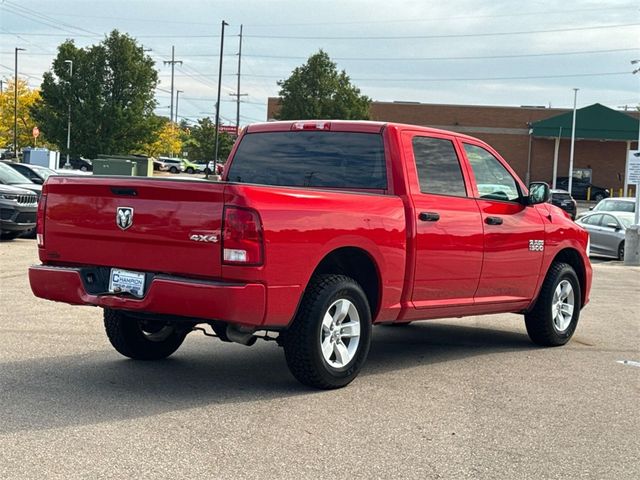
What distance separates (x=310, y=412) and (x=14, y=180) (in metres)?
15.6

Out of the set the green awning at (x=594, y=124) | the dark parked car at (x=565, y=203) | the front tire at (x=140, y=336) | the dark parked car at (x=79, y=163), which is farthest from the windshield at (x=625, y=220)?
the dark parked car at (x=79, y=163)

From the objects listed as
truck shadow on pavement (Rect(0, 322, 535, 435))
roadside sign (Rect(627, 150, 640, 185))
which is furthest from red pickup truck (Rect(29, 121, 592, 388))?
roadside sign (Rect(627, 150, 640, 185))

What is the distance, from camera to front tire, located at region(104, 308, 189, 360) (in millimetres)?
6957

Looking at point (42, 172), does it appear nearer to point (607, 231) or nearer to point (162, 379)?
point (607, 231)

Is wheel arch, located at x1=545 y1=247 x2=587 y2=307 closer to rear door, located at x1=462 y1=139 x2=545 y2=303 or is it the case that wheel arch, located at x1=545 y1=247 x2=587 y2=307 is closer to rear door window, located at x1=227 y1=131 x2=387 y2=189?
rear door, located at x1=462 y1=139 x2=545 y2=303

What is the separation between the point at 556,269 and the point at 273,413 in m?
4.06

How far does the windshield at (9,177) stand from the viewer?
62.8ft

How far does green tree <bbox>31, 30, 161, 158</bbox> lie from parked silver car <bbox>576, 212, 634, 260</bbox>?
129ft

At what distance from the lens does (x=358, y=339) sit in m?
6.34

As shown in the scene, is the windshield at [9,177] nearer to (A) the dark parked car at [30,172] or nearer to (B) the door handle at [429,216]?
(A) the dark parked car at [30,172]

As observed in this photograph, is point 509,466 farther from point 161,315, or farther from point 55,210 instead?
point 55,210

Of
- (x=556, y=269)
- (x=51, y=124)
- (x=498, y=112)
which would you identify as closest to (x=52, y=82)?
(x=51, y=124)

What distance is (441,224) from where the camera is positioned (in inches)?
275

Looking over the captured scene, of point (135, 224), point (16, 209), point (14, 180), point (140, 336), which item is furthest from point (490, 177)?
point (14, 180)
